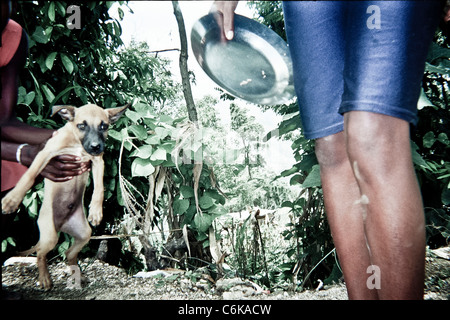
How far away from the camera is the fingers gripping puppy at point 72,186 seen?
107 cm

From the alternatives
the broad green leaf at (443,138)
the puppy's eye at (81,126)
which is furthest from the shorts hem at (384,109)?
the broad green leaf at (443,138)

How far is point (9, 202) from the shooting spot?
981 millimetres

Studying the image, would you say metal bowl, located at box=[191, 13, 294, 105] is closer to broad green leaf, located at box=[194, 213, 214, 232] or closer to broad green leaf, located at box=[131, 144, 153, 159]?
broad green leaf, located at box=[131, 144, 153, 159]

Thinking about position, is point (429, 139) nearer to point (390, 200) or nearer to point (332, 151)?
point (332, 151)

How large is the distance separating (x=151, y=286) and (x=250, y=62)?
36.9 inches

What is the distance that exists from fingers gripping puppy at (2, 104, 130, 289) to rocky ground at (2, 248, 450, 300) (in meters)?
0.06

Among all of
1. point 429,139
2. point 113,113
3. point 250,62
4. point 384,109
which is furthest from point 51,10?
point 429,139

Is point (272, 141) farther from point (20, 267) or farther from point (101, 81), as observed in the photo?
point (20, 267)

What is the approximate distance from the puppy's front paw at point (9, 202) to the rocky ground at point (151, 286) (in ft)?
0.89

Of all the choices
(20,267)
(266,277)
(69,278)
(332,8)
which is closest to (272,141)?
(266,277)

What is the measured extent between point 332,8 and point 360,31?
0.16 meters

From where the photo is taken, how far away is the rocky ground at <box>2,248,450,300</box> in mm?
1100

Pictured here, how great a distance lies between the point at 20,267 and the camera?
47.3 inches

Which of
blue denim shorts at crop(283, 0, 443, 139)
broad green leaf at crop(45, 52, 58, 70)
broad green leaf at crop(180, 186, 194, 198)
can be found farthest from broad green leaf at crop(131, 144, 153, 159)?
blue denim shorts at crop(283, 0, 443, 139)
